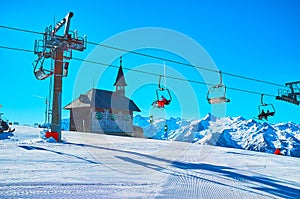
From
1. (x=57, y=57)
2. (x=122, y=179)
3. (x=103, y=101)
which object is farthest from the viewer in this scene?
(x=103, y=101)

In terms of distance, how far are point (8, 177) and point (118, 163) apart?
12.0 feet

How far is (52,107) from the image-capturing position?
14477mm

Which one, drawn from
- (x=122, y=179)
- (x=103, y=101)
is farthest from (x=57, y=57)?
(x=103, y=101)

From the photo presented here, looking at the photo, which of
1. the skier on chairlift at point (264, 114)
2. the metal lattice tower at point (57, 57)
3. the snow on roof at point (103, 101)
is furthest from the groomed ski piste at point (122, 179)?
the snow on roof at point (103, 101)

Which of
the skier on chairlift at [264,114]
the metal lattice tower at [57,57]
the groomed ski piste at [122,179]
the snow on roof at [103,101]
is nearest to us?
the groomed ski piste at [122,179]

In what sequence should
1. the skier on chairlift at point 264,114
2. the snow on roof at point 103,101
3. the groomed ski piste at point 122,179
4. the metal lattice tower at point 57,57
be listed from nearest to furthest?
the groomed ski piste at point 122,179 < the metal lattice tower at point 57,57 < the skier on chairlift at point 264,114 < the snow on roof at point 103,101

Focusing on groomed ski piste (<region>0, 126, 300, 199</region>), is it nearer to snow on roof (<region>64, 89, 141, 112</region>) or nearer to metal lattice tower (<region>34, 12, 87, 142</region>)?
metal lattice tower (<region>34, 12, 87, 142</region>)

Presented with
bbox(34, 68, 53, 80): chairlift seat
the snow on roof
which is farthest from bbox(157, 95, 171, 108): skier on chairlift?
the snow on roof

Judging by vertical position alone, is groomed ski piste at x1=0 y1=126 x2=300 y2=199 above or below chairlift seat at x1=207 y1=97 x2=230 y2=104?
below

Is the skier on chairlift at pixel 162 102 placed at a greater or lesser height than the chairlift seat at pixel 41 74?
lesser

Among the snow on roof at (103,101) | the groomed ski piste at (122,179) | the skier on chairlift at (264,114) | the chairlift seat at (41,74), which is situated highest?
the snow on roof at (103,101)

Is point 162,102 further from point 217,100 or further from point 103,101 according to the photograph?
point 103,101

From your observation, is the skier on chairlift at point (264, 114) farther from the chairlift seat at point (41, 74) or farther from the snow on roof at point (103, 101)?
the snow on roof at point (103, 101)

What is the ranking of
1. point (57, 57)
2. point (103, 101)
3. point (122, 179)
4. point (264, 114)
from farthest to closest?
1. point (103, 101)
2. point (264, 114)
3. point (57, 57)
4. point (122, 179)
